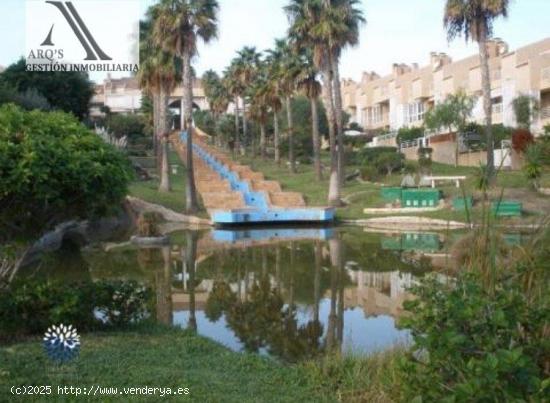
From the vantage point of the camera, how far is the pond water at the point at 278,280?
827 cm

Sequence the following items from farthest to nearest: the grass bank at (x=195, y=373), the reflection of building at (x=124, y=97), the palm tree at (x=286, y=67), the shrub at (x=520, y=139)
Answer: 1. the reflection of building at (x=124, y=97)
2. the palm tree at (x=286, y=67)
3. the shrub at (x=520, y=139)
4. the grass bank at (x=195, y=373)

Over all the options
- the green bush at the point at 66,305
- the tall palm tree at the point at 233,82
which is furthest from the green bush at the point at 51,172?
the tall palm tree at the point at 233,82

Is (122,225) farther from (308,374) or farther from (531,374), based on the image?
(531,374)

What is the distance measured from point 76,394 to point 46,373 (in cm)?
70

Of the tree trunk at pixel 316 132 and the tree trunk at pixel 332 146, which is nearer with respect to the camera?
the tree trunk at pixel 332 146

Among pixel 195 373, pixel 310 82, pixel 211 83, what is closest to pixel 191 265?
pixel 195 373

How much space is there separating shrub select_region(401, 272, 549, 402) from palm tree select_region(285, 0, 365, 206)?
24.5 m

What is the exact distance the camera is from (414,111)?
207 feet

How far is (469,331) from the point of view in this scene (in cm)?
352

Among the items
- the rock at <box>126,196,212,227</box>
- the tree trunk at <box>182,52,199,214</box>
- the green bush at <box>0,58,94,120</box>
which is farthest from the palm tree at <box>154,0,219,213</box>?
the green bush at <box>0,58,94,120</box>

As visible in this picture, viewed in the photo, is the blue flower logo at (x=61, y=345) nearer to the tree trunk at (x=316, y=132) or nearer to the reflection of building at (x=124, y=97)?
the tree trunk at (x=316, y=132)

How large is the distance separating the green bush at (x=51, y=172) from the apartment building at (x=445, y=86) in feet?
124

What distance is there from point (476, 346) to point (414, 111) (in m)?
61.4

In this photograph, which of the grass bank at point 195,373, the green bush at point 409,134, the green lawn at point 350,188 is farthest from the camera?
the green bush at point 409,134
